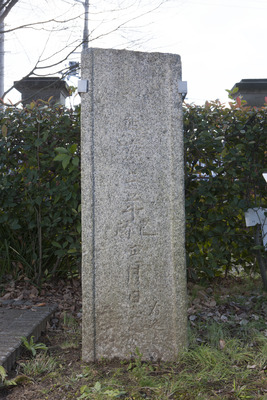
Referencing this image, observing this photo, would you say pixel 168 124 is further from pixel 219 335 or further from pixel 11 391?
pixel 11 391

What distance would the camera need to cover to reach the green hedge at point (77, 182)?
3.54 m

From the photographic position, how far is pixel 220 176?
12.1 ft

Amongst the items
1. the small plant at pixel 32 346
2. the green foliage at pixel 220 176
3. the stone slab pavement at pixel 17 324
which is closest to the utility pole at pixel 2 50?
the green foliage at pixel 220 176

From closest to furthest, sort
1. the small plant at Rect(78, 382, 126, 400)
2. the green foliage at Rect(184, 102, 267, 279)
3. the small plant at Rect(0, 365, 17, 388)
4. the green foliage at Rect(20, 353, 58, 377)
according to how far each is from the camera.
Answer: the small plant at Rect(78, 382, 126, 400) < the small plant at Rect(0, 365, 17, 388) < the green foliage at Rect(20, 353, 58, 377) < the green foliage at Rect(184, 102, 267, 279)

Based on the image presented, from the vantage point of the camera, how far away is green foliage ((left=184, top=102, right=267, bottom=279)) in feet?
11.6

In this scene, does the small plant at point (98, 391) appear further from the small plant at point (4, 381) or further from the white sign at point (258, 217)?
the white sign at point (258, 217)

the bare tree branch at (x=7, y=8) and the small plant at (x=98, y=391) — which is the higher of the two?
the bare tree branch at (x=7, y=8)

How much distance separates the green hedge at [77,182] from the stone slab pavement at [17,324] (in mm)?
479

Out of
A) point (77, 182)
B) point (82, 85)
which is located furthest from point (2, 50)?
point (82, 85)

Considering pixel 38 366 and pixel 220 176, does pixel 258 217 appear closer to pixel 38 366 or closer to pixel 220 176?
pixel 220 176

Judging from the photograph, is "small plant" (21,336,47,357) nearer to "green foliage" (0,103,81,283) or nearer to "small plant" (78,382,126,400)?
"small plant" (78,382,126,400)

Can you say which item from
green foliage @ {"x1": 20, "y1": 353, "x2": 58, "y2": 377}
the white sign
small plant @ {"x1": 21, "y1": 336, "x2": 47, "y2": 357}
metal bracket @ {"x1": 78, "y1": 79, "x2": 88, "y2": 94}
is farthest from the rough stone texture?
the white sign

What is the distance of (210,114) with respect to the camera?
3.58 meters

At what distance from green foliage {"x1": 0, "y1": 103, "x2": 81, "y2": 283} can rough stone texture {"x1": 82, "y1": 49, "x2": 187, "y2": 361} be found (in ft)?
3.51
